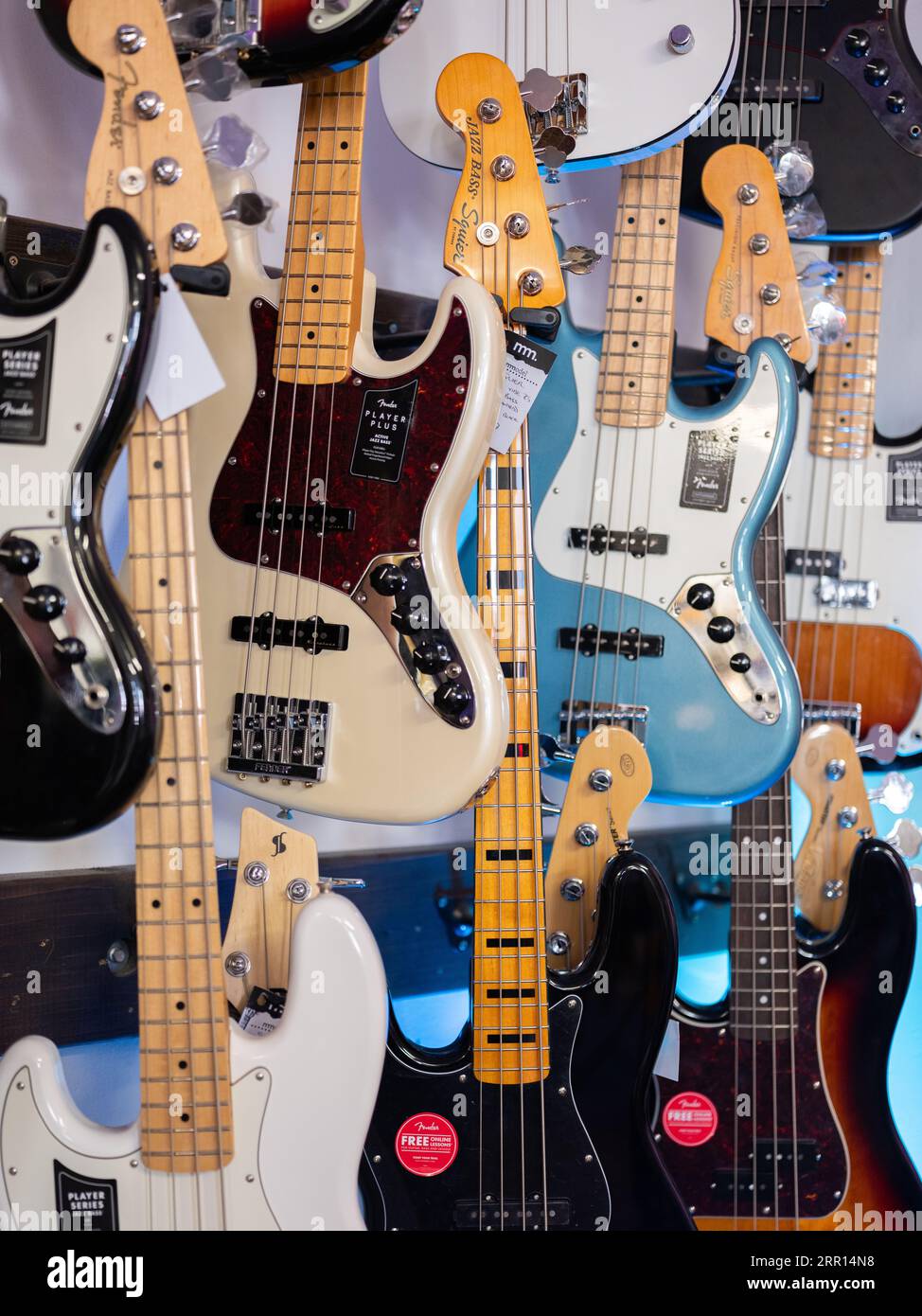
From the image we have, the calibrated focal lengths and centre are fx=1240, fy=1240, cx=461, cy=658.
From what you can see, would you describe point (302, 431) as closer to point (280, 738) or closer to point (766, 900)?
point (280, 738)

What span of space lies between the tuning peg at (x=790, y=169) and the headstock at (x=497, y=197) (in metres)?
0.50

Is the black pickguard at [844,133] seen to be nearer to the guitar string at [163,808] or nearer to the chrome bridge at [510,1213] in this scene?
the guitar string at [163,808]

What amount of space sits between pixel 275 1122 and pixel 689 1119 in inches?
26.1

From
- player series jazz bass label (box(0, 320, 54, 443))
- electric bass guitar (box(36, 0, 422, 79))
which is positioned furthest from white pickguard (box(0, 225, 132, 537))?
electric bass guitar (box(36, 0, 422, 79))

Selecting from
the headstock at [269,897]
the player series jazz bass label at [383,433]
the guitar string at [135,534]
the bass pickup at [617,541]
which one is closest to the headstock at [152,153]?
the guitar string at [135,534]

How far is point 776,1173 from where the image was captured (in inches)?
62.1

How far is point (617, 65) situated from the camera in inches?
58.7

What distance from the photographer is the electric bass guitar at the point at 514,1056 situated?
1.33 m

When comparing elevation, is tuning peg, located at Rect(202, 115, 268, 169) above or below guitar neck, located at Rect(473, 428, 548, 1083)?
above

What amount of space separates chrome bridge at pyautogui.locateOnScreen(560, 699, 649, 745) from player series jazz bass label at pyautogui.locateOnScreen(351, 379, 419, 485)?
47cm

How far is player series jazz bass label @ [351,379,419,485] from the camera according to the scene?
1.23 metres

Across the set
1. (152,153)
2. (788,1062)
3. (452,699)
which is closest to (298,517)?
(452,699)

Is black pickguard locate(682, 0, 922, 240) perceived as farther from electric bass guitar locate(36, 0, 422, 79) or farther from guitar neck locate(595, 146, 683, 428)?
electric bass guitar locate(36, 0, 422, 79)
